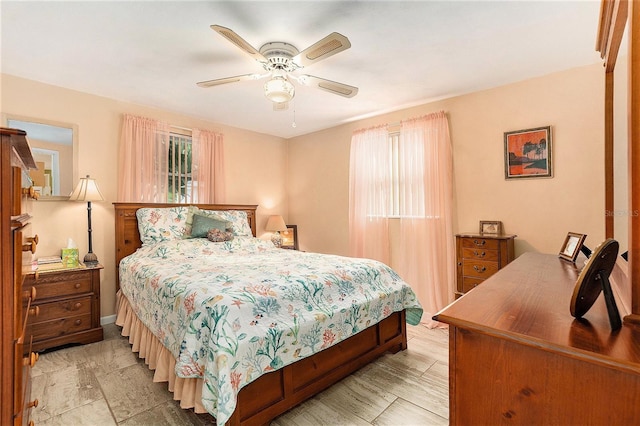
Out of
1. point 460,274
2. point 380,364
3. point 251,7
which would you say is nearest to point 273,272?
point 380,364

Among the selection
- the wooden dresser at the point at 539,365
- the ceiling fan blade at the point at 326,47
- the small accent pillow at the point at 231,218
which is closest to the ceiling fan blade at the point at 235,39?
the ceiling fan blade at the point at 326,47

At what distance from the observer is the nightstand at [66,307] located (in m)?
2.57

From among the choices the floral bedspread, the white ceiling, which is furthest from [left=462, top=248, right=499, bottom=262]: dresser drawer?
the white ceiling

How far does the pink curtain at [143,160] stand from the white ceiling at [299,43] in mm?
Answer: 353

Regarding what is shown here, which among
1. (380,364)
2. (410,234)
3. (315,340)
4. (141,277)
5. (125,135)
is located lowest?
(380,364)

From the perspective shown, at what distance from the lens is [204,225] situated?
3.44 metres

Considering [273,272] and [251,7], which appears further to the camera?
[273,272]

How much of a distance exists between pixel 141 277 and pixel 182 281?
74 centimetres

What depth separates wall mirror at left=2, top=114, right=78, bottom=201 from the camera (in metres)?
2.88

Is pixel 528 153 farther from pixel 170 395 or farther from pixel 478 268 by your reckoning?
pixel 170 395

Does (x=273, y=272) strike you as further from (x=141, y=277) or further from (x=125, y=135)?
(x=125, y=135)

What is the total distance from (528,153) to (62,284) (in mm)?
4480

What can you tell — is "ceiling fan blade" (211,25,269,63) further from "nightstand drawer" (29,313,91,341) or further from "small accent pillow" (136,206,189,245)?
"nightstand drawer" (29,313,91,341)

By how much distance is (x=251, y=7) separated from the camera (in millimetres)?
1857
